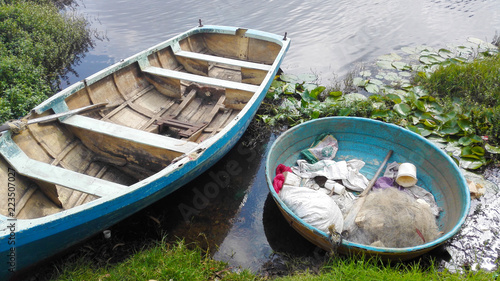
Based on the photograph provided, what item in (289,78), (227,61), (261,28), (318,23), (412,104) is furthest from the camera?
(318,23)

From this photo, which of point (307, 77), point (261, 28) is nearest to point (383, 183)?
point (307, 77)

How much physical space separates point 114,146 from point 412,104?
13.0 ft

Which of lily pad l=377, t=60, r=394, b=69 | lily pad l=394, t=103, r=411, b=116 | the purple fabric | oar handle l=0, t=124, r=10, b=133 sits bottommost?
the purple fabric

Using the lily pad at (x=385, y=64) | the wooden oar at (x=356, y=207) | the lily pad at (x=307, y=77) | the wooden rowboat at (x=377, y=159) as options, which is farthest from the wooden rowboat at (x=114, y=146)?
the lily pad at (x=385, y=64)

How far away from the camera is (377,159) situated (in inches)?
145

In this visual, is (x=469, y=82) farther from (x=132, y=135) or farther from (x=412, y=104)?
(x=132, y=135)

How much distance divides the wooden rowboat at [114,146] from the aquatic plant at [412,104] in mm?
757

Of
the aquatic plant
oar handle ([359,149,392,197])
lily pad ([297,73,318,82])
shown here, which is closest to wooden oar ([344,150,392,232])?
oar handle ([359,149,392,197])

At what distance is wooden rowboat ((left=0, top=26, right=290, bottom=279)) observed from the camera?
2.34 metres

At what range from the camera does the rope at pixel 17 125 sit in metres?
2.77

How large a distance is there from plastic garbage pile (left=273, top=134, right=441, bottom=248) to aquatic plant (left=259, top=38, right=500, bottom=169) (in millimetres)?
941

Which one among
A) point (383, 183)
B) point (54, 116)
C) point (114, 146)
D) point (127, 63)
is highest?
point (127, 63)

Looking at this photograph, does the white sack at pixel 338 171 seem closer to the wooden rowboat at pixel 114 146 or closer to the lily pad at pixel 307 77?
the wooden rowboat at pixel 114 146

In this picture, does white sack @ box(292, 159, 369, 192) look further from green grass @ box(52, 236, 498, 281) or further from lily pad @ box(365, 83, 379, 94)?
lily pad @ box(365, 83, 379, 94)
